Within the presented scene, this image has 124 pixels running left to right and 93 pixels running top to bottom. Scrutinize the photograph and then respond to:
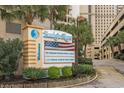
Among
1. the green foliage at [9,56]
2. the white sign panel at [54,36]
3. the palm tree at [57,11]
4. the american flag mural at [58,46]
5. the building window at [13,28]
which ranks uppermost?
the palm tree at [57,11]

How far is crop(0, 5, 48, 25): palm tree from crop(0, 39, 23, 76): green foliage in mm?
4399

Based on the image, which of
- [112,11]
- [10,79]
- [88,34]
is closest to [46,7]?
[10,79]

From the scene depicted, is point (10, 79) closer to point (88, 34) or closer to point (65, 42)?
point (65, 42)

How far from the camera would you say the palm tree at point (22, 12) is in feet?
71.4

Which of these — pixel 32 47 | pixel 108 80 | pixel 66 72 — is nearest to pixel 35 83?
pixel 32 47

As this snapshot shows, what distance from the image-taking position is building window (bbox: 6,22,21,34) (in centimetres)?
2427

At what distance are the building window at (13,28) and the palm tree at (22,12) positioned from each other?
1.23 meters

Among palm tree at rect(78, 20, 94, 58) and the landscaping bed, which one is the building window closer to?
the landscaping bed

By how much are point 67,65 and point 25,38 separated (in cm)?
453

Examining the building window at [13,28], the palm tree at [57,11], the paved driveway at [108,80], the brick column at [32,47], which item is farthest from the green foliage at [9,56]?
the palm tree at [57,11]

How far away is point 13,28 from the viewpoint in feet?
80.5

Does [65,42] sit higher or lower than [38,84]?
higher

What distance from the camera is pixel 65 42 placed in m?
22.1

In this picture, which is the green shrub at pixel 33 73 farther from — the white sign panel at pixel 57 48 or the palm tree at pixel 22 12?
the palm tree at pixel 22 12
